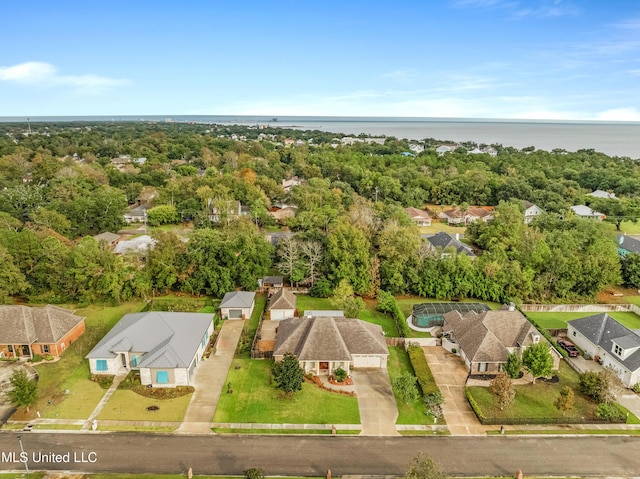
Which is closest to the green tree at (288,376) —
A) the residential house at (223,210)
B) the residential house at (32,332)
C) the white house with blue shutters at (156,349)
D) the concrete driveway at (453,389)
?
the white house with blue shutters at (156,349)

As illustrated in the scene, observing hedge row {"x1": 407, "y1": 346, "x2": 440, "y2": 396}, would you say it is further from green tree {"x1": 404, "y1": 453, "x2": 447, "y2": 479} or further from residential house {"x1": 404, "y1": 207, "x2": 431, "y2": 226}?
residential house {"x1": 404, "y1": 207, "x2": 431, "y2": 226}

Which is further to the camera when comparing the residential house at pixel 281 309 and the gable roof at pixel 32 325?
the residential house at pixel 281 309

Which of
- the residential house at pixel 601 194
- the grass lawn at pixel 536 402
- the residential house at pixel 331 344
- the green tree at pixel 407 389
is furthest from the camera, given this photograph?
the residential house at pixel 601 194

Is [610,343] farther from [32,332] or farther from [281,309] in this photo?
[32,332]

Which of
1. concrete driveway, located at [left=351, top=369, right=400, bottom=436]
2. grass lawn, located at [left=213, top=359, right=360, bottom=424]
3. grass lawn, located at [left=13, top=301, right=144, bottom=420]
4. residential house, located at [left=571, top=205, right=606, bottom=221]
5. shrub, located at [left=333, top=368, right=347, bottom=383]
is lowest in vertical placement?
concrete driveway, located at [left=351, top=369, right=400, bottom=436]

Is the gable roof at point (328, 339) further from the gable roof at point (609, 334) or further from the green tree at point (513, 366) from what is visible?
the gable roof at point (609, 334)

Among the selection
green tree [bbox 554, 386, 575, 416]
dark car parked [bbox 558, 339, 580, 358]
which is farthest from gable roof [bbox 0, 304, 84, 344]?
dark car parked [bbox 558, 339, 580, 358]
